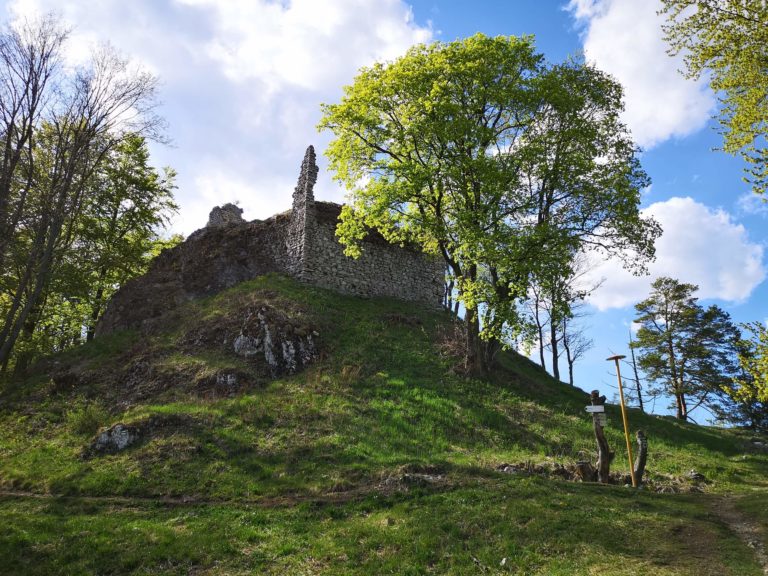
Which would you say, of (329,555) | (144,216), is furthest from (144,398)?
(144,216)

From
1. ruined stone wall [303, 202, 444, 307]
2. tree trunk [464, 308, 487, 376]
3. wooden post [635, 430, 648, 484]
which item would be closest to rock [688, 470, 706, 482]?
wooden post [635, 430, 648, 484]

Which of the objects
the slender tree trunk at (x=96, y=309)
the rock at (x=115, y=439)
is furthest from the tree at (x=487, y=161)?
the slender tree trunk at (x=96, y=309)

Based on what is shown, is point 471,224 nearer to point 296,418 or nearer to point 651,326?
point 296,418

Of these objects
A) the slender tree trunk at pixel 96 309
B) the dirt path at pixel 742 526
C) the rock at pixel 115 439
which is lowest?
the dirt path at pixel 742 526

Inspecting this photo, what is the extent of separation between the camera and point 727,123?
534 inches

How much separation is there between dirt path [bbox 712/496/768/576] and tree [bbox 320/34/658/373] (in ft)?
24.4

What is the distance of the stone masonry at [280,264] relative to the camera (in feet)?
87.1

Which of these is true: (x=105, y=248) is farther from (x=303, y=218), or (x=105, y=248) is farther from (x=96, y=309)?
(x=303, y=218)

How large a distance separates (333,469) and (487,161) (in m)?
11.8

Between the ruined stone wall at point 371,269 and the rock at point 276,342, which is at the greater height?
the ruined stone wall at point 371,269

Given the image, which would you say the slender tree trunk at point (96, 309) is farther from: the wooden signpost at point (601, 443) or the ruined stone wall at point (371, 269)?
the wooden signpost at point (601, 443)

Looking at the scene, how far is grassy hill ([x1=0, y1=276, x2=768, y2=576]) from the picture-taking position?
8.80 meters

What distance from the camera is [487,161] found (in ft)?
59.3

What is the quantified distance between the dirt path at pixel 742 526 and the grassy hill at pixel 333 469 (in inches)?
3.0
